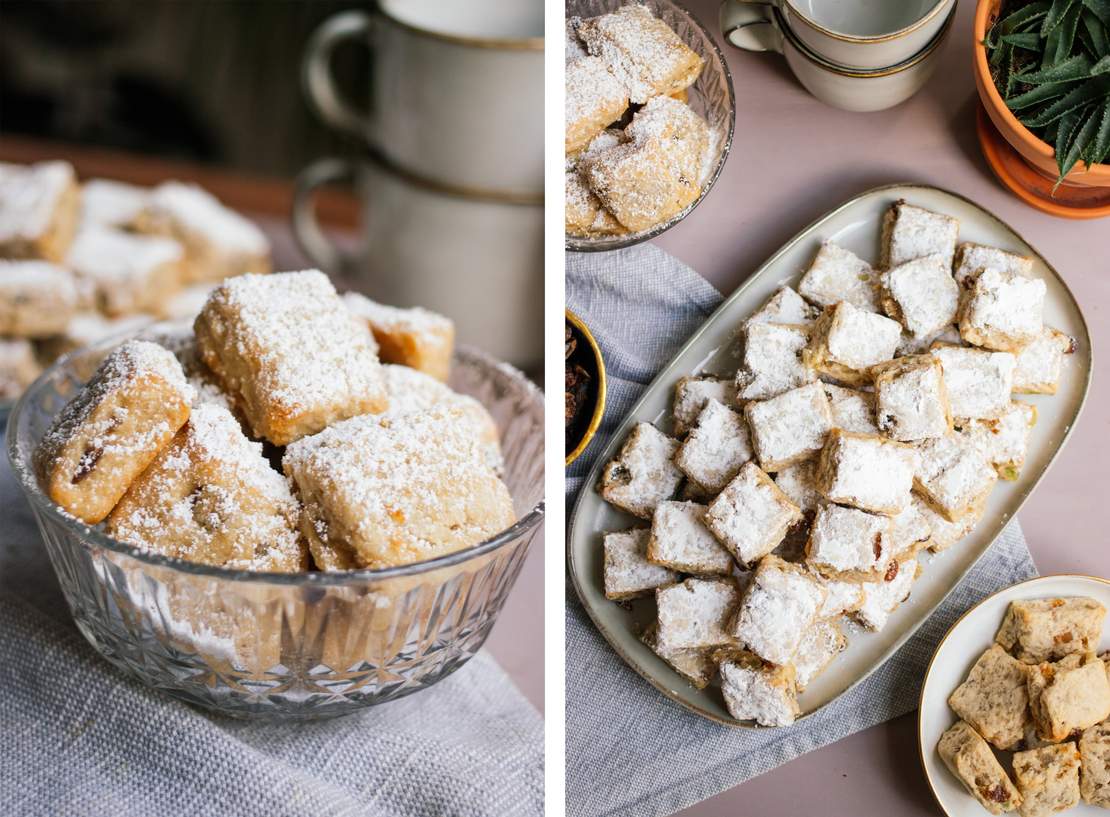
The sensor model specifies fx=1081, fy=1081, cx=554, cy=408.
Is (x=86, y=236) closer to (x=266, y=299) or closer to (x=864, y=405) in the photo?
(x=266, y=299)

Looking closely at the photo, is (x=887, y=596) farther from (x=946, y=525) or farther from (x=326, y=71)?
(x=326, y=71)

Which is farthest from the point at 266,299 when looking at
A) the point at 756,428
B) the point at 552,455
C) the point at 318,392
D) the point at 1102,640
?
the point at 1102,640

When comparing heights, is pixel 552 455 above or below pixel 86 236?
above

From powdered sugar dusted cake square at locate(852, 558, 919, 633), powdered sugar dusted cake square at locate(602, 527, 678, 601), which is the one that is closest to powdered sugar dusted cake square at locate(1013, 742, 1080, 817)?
powdered sugar dusted cake square at locate(852, 558, 919, 633)

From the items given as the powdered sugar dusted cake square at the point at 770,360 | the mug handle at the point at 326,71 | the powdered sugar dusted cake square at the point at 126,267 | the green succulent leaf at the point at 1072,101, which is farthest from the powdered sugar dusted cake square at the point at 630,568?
the mug handle at the point at 326,71

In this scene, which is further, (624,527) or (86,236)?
(86,236)

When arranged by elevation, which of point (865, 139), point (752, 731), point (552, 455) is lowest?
point (752, 731)

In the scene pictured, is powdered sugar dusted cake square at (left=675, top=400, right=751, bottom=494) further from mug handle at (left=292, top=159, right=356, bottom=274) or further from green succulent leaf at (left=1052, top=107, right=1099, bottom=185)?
mug handle at (left=292, top=159, right=356, bottom=274)

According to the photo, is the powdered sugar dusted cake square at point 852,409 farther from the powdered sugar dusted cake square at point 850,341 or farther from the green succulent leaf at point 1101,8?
the green succulent leaf at point 1101,8
